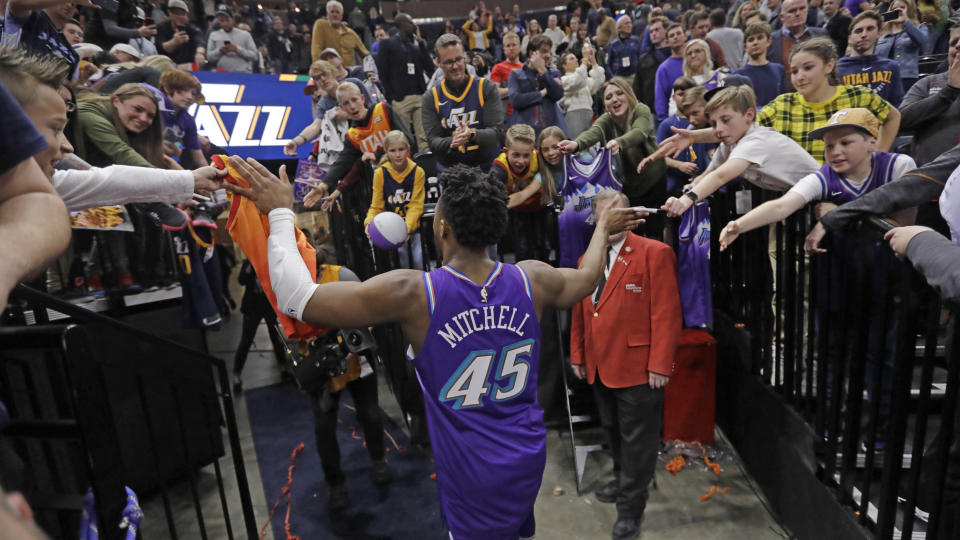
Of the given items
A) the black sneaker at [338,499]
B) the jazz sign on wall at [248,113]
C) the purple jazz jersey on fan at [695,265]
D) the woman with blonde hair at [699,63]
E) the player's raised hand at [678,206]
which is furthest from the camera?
the jazz sign on wall at [248,113]

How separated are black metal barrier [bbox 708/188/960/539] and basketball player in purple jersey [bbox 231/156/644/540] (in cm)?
150

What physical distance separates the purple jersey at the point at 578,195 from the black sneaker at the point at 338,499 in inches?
95.3

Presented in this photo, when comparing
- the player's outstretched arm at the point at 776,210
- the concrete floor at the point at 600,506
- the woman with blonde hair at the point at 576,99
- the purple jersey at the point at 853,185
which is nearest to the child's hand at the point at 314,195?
the concrete floor at the point at 600,506

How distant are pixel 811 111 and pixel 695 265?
1315 millimetres

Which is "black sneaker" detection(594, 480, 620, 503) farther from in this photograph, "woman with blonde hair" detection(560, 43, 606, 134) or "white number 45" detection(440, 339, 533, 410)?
"woman with blonde hair" detection(560, 43, 606, 134)

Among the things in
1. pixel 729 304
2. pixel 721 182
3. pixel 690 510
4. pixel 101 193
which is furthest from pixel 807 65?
pixel 101 193

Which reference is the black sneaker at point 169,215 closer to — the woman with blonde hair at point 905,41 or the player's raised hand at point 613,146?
the player's raised hand at point 613,146

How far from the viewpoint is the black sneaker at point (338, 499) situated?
14.4 ft

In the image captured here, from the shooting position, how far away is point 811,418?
3.61 m

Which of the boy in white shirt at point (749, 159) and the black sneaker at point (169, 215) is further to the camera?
the black sneaker at point (169, 215)

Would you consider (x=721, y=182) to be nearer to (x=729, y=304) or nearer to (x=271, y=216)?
(x=729, y=304)

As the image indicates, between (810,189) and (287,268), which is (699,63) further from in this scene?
(287,268)

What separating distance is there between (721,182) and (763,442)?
185cm

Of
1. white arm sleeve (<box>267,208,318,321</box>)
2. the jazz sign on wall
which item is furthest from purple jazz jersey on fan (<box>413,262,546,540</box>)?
the jazz sign on wall
